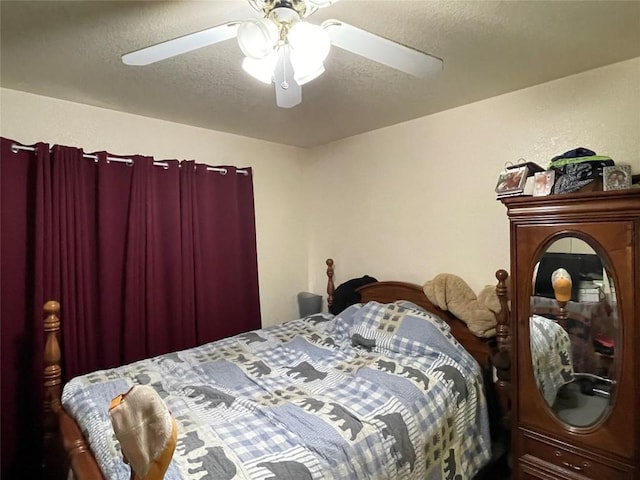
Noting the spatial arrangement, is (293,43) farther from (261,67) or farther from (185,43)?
(185,43)

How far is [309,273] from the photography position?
3.70m

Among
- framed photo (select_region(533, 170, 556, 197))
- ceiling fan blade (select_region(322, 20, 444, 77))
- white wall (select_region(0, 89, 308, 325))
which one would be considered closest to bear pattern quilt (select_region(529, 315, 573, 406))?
framed photo (select_region(533, 170, 556, 197))

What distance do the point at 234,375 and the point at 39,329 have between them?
114 cm

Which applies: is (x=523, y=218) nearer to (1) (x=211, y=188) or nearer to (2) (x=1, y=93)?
(1) (x=211, y=188)

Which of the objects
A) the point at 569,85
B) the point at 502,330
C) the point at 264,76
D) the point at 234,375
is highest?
the point at 569,85

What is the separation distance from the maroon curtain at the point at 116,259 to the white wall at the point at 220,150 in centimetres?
18

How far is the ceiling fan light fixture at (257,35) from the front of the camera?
1.12 metres

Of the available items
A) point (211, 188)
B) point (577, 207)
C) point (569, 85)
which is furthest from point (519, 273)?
point (211, 188)

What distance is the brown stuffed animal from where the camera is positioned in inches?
88.5

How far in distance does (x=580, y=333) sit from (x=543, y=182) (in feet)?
2.37

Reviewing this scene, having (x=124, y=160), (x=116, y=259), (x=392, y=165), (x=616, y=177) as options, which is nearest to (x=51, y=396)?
(x=116, y=259)

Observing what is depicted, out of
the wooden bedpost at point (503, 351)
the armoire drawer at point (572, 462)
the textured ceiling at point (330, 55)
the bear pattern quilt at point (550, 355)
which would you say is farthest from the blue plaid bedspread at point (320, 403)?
the textured ceiling at point (330, 55)

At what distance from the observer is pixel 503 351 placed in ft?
6.81

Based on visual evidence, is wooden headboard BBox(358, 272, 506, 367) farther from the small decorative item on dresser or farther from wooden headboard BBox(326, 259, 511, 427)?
the small decorative item on dresser
